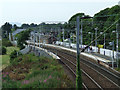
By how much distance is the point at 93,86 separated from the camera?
18078 mm

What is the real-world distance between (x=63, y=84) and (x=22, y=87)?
2.97 m

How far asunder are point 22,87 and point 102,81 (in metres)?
Answer: 8.96

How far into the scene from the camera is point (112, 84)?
18625mm

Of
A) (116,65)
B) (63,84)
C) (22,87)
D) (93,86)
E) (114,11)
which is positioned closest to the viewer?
(22,87)

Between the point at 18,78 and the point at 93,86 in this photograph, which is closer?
the point at 93,86

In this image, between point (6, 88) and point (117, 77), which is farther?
point (117, 77)

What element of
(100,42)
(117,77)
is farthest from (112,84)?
(100,42)

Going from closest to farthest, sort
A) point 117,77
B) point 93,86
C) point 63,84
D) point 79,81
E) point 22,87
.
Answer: point 79,81, point 22,87, point 63,84, point 93,86, point 117,77

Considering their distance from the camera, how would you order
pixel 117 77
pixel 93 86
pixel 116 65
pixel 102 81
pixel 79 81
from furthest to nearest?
1. pixel 116 65
2. pixel 117 77
3. pixel 102 81
4. pixel 93 86
5. pixel 79 81

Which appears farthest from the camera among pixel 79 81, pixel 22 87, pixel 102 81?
pixel 102 81

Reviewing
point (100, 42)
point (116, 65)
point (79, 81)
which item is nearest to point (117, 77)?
point (116, 65)

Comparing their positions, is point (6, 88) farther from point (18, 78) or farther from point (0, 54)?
point (0, 54)

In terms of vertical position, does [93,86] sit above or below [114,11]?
Result: below

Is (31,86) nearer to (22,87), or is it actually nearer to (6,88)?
(22,87)
